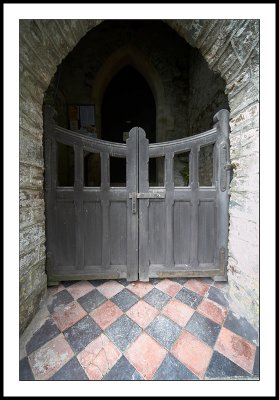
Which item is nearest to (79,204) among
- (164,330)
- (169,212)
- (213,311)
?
(169,212)

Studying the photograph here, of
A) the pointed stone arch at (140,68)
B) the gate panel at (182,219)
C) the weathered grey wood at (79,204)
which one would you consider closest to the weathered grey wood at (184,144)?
the gate panel at (182,219)

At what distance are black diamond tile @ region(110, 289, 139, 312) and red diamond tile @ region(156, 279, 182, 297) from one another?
1.20 ft

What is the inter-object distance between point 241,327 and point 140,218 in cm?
151

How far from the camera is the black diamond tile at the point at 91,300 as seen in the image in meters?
1.75

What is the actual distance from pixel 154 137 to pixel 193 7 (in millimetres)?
3375

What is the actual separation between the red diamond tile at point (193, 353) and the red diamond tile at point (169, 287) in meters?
0.52

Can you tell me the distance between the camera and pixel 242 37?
1505mm

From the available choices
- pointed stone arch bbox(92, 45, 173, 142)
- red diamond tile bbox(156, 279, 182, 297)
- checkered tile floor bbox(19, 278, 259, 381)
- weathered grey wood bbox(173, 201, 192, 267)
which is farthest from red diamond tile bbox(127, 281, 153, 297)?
pointed stone arch bbox(92, 45, 173, 142)

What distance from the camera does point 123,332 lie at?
4.79 feet

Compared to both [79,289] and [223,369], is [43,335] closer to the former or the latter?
[79,289]

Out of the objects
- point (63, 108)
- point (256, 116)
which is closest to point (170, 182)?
point (256, 116)

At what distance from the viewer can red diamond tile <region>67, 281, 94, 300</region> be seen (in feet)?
6.37

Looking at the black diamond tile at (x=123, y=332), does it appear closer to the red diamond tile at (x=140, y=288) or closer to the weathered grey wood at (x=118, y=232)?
the red diamond tile at (x=140, y=288)

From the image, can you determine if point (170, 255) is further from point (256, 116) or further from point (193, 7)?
point (193, 7)
